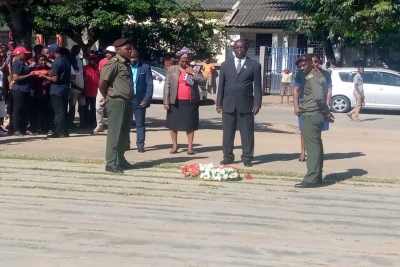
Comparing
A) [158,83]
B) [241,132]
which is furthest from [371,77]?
[241,132]

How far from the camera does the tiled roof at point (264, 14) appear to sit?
36.5m

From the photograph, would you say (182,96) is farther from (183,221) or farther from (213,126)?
(213,126)

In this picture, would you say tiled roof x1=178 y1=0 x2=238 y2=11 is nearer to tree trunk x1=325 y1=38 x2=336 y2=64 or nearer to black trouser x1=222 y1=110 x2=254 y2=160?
tree trunk x1=325 y1=38 x2=336 y2=64

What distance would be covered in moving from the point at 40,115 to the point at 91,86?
4.90 feet

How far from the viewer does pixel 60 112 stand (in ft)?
48.2

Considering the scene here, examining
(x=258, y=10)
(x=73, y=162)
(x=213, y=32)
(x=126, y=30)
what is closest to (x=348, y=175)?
(x=73, y=162)

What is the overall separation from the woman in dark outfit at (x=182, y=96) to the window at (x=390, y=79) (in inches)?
607

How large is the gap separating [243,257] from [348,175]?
5.02 meters

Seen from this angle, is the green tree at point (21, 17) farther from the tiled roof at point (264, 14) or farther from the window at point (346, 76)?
the tiled roof at point (264, 14)

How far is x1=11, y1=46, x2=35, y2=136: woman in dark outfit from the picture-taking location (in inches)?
574

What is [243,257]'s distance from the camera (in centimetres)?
707

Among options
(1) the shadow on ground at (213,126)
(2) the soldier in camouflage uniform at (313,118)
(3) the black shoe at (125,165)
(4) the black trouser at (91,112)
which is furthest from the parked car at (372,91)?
(2) the soldier in camouflage uniform at (313,118)

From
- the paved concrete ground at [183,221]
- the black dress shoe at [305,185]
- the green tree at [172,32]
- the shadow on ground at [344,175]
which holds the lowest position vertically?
the paved concrete ground at [183,221]

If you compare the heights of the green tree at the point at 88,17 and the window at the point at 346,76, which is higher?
the green tree at the point at 88,17
